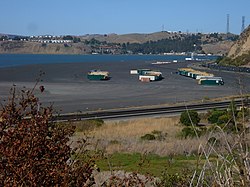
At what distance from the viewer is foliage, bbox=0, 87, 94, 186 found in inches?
157

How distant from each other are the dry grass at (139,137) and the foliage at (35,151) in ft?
54.1

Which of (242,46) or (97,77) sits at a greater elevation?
(242,46)

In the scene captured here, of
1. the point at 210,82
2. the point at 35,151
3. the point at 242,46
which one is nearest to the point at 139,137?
the point at 35,151

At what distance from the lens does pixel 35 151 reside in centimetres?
409

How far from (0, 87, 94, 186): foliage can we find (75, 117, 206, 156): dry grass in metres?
16.5

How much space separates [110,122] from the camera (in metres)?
38.6

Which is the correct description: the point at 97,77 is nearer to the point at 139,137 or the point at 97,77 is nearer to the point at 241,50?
the point at 241,50

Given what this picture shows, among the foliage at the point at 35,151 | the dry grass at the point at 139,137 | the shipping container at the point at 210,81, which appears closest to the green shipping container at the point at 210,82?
the shipping container at the point at 210,81

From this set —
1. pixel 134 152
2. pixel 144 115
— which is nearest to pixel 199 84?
pixel 144 115

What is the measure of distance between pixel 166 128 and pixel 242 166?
108ft

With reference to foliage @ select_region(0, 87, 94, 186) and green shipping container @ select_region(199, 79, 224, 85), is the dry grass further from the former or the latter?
green shipping container @ select_region(199, 79, 224, 85)

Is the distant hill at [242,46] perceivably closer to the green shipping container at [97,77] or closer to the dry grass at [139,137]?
the green shipping container at [97,77]

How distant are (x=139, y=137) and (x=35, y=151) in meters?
28.5

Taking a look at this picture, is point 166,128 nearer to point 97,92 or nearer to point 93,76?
point 97,92
